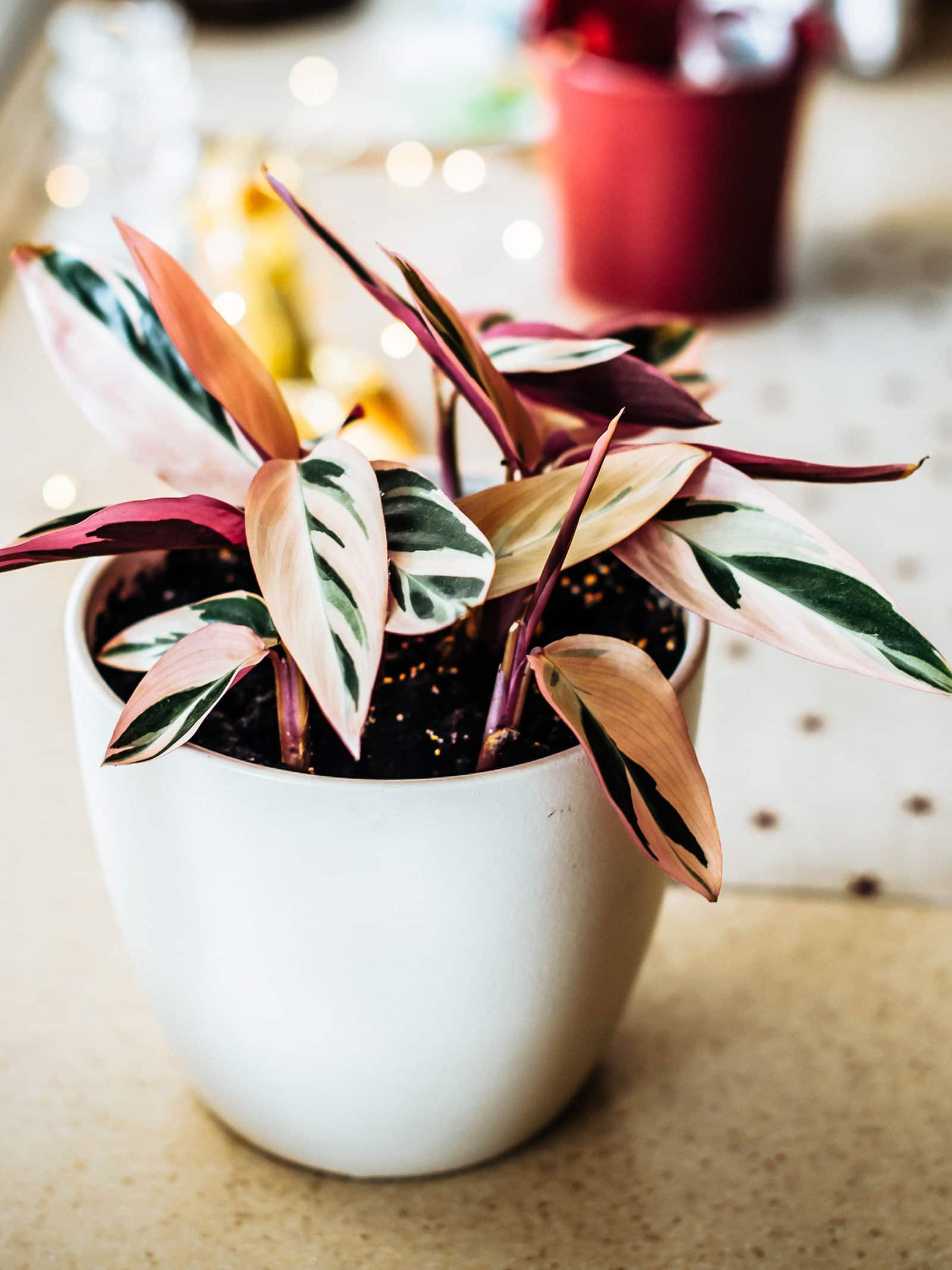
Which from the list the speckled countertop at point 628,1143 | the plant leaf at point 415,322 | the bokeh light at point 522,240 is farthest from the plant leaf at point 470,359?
the bokeh light at point 522,240

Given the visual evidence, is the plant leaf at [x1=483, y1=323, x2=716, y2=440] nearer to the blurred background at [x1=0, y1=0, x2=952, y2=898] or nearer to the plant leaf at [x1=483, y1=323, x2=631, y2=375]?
the plant leaf at [x1=483, y1=323, x2=631, y2=375]

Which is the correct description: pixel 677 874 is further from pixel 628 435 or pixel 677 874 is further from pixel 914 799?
pixel 914 799

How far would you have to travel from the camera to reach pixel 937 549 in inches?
33.9

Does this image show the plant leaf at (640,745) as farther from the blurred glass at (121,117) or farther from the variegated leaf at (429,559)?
the blurred glass at (121,117)

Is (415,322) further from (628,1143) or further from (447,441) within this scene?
(628,1143)

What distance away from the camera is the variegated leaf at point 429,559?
317 mm

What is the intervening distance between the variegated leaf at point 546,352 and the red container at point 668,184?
28.2 inches

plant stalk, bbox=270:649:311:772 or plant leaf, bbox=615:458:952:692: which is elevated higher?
plant leaf, bbox=615:458:952:692

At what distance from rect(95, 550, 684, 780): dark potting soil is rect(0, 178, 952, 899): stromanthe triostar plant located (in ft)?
0.05

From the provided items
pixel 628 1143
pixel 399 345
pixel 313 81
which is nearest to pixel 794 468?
pixel 628 1143

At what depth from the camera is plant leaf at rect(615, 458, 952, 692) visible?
331 mm

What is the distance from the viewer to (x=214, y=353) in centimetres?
38

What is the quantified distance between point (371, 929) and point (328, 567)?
0.11 meters

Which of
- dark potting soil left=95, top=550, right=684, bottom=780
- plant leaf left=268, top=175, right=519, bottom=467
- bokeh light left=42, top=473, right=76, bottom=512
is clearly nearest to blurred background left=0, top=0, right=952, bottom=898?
bokeh light left=42, top=473, right=76, bottom=512
